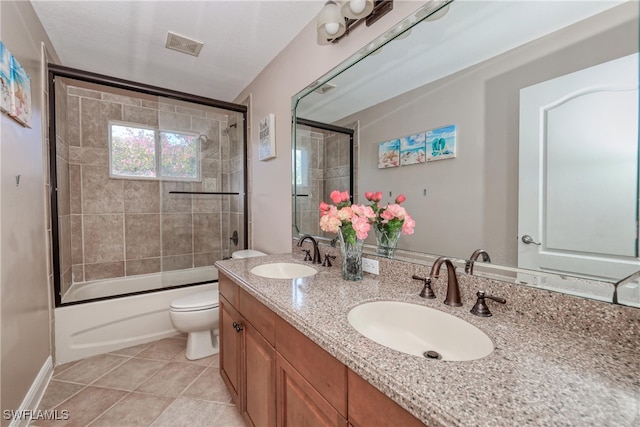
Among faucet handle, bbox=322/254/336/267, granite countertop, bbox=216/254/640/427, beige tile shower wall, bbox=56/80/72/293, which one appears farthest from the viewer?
beige tile shower wall, bbox=56/80/72/293

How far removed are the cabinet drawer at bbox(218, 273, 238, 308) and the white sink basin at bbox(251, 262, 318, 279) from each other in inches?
6.2

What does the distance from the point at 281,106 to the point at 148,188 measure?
187 cm

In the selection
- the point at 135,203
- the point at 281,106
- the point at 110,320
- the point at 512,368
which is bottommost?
the point at 110,320

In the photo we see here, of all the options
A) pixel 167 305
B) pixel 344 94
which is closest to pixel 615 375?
pixel 344 94

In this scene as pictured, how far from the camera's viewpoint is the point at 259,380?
1156mm

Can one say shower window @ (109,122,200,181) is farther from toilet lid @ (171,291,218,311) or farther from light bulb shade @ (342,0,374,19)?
light bulb shade @ (342,0,374,19)

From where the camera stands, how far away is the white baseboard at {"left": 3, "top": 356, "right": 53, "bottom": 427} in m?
1.38

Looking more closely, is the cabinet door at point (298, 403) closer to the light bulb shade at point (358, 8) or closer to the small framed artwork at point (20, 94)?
the light bulb shade at point (358, 8)

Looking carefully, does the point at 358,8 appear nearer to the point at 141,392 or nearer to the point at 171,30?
the point at 171,30

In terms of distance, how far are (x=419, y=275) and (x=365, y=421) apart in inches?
25.5

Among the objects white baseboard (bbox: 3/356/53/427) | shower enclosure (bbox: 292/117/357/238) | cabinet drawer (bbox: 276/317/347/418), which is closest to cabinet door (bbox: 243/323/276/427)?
cabinet drawer (bbox: 276/317/347/418)

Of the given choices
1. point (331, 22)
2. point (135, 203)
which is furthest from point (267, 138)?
point (135, 203)

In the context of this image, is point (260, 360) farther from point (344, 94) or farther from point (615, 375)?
point (344, 94)

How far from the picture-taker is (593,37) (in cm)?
76
